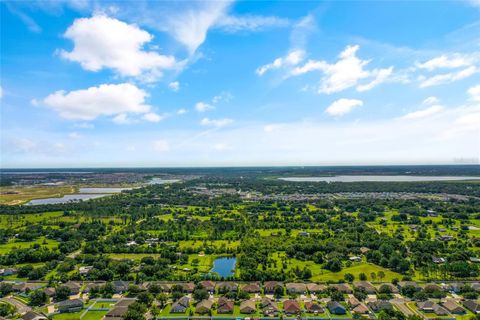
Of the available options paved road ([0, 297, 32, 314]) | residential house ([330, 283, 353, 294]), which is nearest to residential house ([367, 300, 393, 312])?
residential house ([330, 283, 353, 294])

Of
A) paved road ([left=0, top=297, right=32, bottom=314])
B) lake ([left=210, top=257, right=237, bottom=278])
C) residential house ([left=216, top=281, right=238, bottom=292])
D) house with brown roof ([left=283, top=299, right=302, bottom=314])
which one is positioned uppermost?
residential house ([left=216, top=281, right=238, bottom=292])

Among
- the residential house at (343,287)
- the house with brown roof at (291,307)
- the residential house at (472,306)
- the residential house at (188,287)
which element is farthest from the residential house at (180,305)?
the residential house at (472,306)

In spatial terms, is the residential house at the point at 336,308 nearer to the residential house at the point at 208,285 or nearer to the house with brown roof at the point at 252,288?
the house with brown roof at the point at 252,288

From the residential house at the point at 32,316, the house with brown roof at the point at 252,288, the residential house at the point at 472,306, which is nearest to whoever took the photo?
the residential house at the point at 32,316

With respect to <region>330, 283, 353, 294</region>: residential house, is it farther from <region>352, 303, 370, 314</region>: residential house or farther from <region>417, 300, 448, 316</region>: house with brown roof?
<region>417, 300, 448, 316</region>: house with brown roof

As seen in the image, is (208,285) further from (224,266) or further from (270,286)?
(224,266)
